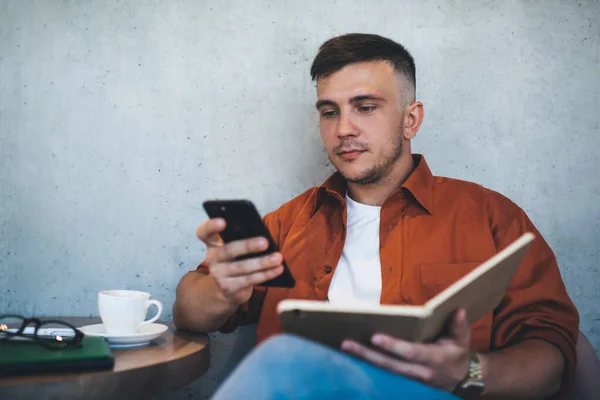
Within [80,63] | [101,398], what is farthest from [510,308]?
[80,63]

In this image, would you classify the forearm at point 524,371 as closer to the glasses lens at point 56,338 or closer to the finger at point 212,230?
the finger at point 212,230

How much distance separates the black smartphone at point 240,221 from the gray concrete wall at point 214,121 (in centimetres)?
67

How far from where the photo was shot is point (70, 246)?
1536 millimetres

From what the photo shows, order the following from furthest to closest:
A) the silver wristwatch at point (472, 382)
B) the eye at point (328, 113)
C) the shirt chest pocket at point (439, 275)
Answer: the eye at point (328, 113)
the shirt chest pocket at point (439, 275)
the silver wristwatch at point (472, 382)

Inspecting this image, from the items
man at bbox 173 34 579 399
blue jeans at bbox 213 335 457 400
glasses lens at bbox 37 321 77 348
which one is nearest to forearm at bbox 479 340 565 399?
man at bbox 173 34 579 399

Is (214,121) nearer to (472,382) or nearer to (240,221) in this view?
(240,221)

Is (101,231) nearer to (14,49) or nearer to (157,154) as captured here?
(157,154)

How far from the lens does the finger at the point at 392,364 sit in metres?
0.72

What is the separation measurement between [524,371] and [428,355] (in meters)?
0.29

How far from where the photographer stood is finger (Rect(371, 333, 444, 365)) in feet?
2.34

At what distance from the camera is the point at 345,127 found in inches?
50.3

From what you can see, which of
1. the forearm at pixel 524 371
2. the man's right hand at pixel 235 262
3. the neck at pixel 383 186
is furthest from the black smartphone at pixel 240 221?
the neck at pixel 383 186

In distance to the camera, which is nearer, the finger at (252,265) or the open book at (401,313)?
the open book at (401,313)

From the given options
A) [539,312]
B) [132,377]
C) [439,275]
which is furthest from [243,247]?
[539,312]
